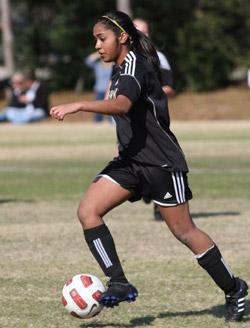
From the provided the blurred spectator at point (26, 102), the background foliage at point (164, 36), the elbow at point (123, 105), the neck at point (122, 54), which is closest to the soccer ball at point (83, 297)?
the elbow at point (123, 105)

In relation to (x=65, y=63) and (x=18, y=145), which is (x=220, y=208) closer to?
(x=18, y=145)

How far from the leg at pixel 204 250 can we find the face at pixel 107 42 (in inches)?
38.4

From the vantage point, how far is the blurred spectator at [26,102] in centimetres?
2941

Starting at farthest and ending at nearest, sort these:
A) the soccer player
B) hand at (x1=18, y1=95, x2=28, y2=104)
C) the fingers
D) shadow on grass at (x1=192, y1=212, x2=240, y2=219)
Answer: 1. hand at (x1=18, y1=95, x2=28, y2=104)
2. shadow on grass at (x1=192, y1=212, x2=240, y2=219)
3. the soccer player
4. the fingers

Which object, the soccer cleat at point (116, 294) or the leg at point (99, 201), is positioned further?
the leg at point (99, 201)

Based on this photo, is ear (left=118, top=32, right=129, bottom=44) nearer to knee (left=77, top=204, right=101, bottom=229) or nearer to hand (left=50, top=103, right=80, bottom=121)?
hand (left=50, top=103, right=80, bottom=121)

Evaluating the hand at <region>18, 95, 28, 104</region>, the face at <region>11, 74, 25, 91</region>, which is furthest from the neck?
the hand at <region>18, 95, 28, 104</region>

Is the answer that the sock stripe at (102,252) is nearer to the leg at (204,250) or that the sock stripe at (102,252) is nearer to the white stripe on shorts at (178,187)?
the leg at (204,250)

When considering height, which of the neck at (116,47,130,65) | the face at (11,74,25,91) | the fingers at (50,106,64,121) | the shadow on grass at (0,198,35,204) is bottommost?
the face at (11,74,25,91)

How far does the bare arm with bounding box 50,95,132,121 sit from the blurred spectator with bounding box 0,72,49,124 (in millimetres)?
23153

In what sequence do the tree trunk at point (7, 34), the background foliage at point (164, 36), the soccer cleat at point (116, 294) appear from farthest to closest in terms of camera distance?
the tree trunk at point (7, 34) < the background foliage at point (164, 36) < the soccer cleat at point (116, 294)

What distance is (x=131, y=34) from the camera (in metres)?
6.58

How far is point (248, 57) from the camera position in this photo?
119 feet

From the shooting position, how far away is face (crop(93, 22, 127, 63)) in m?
6.51
